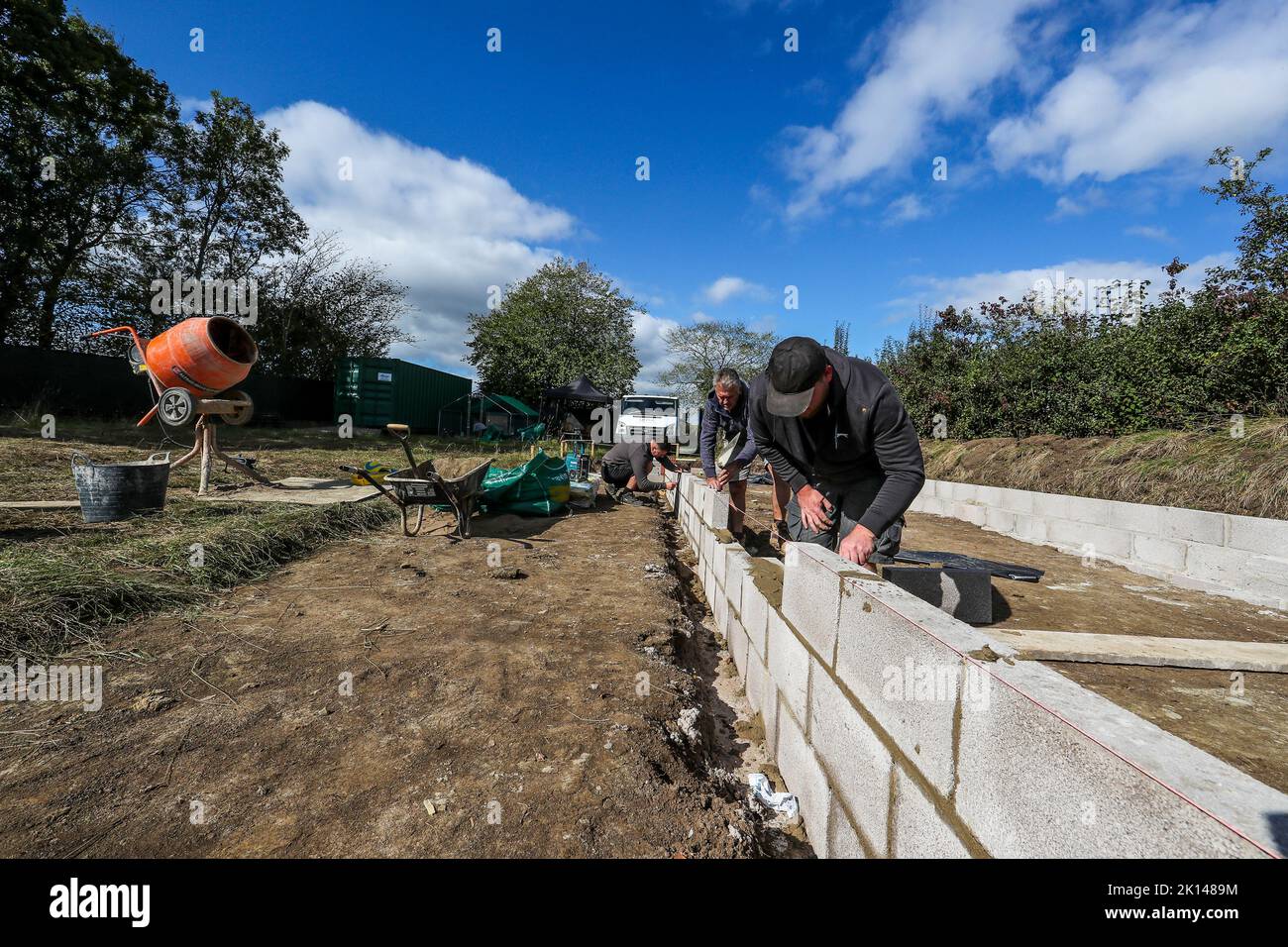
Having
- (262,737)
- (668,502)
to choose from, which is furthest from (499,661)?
(668,502)

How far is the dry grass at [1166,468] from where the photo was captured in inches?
167

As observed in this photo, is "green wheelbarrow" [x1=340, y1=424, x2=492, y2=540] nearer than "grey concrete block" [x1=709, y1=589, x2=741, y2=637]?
No

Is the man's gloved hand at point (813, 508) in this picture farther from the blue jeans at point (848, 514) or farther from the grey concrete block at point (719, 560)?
the grey concrete block at point (719, 560)

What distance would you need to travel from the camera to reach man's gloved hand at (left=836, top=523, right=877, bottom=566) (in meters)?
2.24

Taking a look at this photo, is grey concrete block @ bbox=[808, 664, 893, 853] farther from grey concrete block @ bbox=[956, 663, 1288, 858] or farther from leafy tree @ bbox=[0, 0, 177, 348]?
leafy tree @ bbox=[0, 0, 177, 348]

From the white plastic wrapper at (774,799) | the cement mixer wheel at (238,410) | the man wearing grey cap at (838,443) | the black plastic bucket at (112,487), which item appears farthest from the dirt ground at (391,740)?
the cement mixer wheel at (238,410)

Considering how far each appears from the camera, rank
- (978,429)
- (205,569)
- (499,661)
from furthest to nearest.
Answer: (978,429) < (205,569) < (499,661)

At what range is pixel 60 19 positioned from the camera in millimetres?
11219

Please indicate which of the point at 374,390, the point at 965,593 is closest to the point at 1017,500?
the point at 965,593

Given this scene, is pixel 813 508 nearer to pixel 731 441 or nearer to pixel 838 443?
pixel 838 443

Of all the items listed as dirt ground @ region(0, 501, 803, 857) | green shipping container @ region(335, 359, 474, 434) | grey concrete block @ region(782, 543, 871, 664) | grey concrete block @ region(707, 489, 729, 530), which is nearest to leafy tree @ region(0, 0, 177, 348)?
green shipping container @ region(335, 359, 474, 434)

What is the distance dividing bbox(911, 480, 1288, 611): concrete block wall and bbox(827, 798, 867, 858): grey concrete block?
409 cm

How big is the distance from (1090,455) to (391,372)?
18.7 m

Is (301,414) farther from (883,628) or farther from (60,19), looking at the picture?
(883,628)
